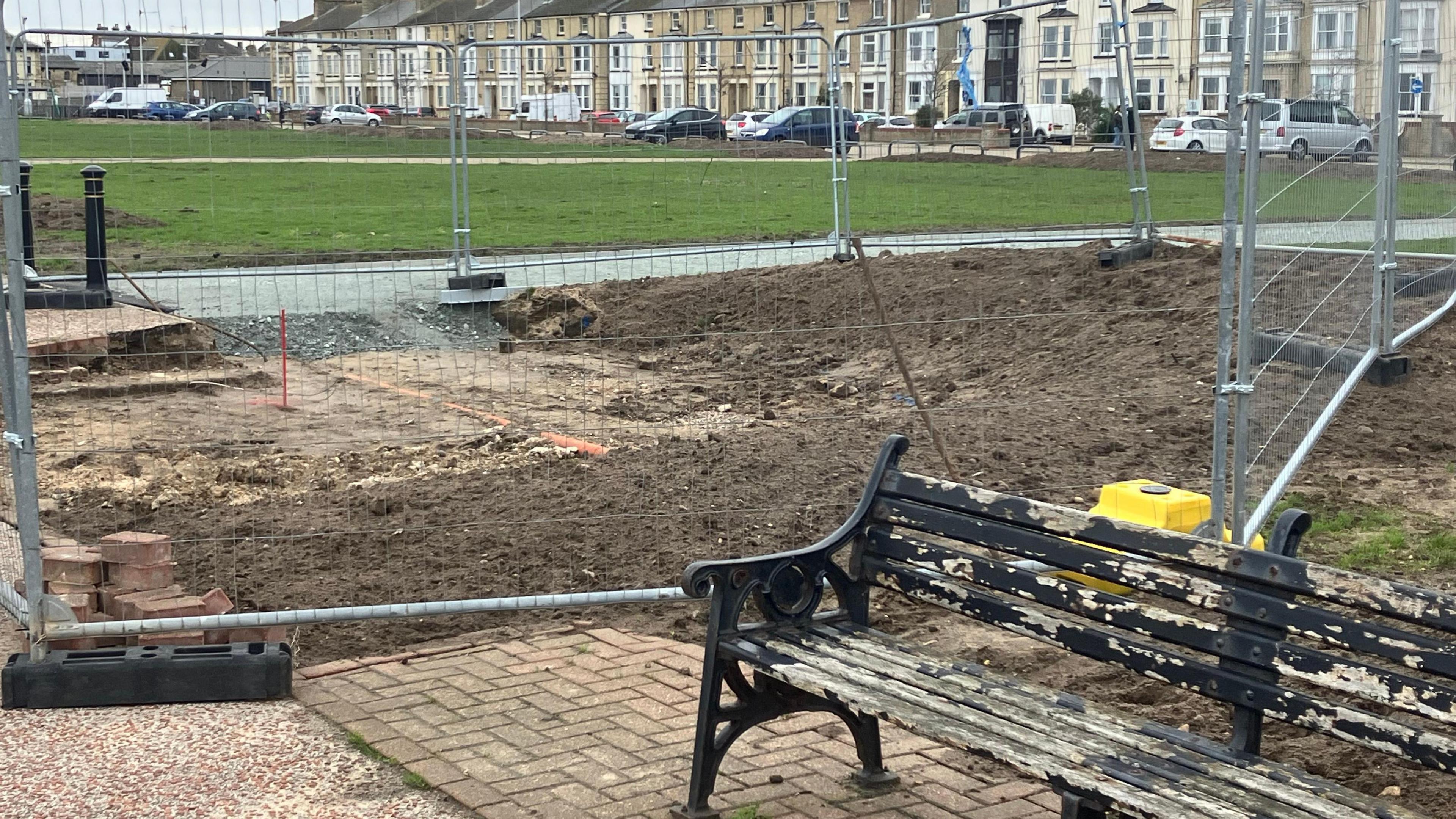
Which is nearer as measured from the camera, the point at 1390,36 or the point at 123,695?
the point at 123,695

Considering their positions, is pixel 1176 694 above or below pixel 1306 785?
below

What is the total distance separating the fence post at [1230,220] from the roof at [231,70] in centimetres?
521

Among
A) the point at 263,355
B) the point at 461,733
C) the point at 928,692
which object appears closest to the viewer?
the point at 928,692

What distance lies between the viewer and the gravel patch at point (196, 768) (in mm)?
4246

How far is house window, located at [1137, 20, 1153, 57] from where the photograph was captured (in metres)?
9.59

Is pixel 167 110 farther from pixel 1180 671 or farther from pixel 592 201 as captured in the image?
pixel 592 201

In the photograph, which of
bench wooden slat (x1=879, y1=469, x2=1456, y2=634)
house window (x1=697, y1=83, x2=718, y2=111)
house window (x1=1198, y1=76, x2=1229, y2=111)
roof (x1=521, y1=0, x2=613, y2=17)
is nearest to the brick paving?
bench wooden slat (x1=879, y1=469, x2=1456, y2=634)

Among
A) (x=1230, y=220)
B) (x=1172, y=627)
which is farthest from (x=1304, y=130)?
(x=1172, y=627)

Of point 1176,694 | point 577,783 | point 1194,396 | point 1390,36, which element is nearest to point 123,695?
point 577,783

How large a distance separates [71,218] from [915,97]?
12.9 m

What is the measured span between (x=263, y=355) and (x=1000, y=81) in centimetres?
595

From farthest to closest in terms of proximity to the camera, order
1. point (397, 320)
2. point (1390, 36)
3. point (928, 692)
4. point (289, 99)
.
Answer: point (397, 320) < point (289, 99) < point (1390, 36) < point (928, 692)

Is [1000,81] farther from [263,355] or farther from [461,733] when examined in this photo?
[461,733]

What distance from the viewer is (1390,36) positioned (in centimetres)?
852
